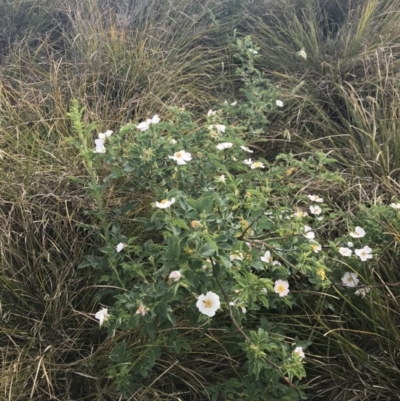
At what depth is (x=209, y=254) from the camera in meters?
1.11

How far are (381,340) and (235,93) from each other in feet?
5.07

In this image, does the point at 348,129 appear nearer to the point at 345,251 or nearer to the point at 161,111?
the point at 161,111

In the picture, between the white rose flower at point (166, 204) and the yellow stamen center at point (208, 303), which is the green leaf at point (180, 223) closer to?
the white rose flower at point (166, 204)

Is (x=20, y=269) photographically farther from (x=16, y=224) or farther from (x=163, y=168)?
(x=163, y=168)

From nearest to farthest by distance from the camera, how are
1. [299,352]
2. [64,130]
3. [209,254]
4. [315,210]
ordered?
[209,254], [299,352], [315,210], [64,130]

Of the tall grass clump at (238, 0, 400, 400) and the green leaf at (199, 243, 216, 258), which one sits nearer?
the green leaf at (199, 243, 216, 258)

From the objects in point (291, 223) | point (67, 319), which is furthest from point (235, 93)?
point (67, 319)

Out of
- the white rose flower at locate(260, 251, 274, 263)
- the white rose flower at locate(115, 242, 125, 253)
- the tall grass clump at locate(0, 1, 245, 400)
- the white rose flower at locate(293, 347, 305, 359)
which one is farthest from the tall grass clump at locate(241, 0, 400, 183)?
the white rose flower at locate(115, 242, 125, 253)

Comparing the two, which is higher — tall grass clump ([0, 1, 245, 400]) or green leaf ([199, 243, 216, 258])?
green leaf ([199, 243, 216, 258])

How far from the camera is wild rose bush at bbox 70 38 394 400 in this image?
1213 millimetres

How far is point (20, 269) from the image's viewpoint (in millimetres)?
1683

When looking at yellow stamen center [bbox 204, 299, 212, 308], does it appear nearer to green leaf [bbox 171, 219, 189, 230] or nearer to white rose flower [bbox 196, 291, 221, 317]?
white rose flower [bbox 196, 291, 221, 317]

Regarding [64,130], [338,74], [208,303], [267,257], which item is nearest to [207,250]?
[208,303]

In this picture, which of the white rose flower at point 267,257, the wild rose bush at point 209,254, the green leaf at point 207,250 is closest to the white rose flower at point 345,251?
the wild rose bush at point 209,254
